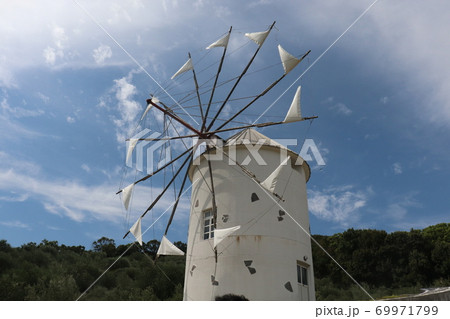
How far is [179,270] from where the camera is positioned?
94.4ft

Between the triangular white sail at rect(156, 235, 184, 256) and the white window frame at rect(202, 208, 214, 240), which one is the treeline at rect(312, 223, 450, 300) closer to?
the white window frame at rect(202, 208, 214, 240)

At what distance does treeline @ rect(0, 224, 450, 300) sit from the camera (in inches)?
958

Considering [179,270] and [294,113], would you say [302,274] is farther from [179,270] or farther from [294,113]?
[179,270]

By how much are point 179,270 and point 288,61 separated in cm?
1995

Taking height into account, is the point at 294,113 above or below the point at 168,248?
above

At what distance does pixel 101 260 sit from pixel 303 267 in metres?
25.4

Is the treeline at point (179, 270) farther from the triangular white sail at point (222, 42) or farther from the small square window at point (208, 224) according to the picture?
the triangular white sail at point (222, 42)

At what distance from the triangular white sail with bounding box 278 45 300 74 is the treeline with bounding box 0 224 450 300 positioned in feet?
52.5

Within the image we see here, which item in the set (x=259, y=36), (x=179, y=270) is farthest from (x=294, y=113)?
(x=179, y=270)

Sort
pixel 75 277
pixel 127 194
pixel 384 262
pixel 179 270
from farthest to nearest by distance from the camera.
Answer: pixel 384 262
pixel 179 270
pixel 75 277
pixel 127 194

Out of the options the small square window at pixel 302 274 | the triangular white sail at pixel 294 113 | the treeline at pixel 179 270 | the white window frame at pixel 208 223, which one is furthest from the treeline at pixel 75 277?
the triangular white sail at pixel 294 113

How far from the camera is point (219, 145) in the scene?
1445 cm

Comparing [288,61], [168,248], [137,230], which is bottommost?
[168,248]
